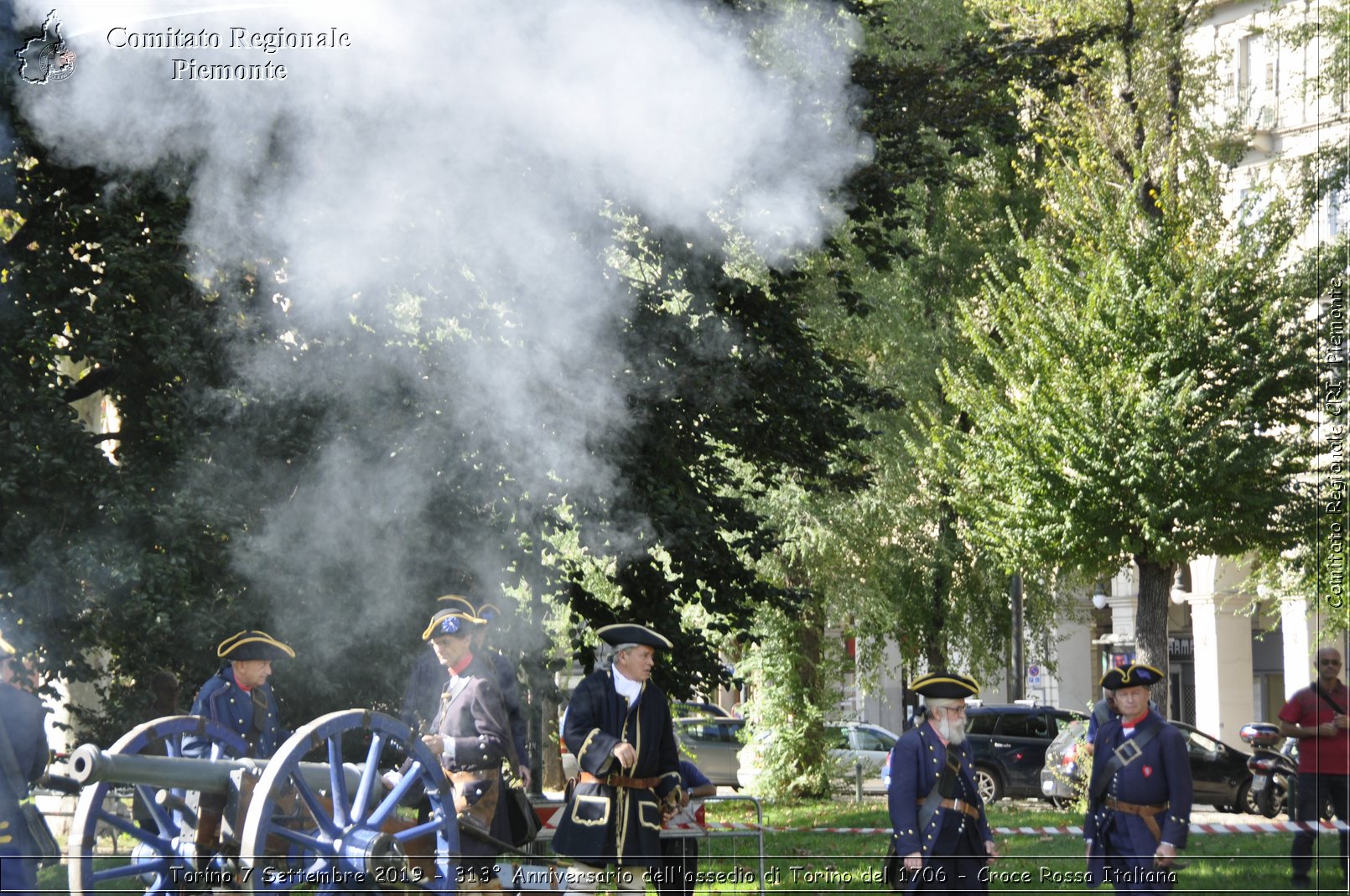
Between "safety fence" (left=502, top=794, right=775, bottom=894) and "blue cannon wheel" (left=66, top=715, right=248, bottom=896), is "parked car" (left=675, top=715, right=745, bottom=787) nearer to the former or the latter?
"safety fence" (left=502, top=794, right=775, bottom=894)

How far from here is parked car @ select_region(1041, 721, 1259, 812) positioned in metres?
16.1

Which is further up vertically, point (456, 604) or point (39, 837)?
point (456, 604)

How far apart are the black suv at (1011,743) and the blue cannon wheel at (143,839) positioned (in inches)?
510

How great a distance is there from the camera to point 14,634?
7.56 m

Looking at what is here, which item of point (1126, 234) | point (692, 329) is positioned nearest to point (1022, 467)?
point (1126, 234)

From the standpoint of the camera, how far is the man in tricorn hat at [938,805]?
20.2ft

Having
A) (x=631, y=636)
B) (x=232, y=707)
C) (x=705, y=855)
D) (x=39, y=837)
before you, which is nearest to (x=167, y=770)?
(x=39, y=837)

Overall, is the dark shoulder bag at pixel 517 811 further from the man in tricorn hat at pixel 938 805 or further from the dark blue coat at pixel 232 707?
the man in tricorn hat at pixel 938 805

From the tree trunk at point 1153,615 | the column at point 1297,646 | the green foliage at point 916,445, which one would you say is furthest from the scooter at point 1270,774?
the column at point 1297,646

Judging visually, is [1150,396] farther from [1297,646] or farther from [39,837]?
[1297,646]

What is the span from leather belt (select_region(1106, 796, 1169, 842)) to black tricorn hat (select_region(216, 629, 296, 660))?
4.04m

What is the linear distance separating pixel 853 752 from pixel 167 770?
15716mm

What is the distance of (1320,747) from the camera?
9.55 metres

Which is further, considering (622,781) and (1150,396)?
(1150,396)
